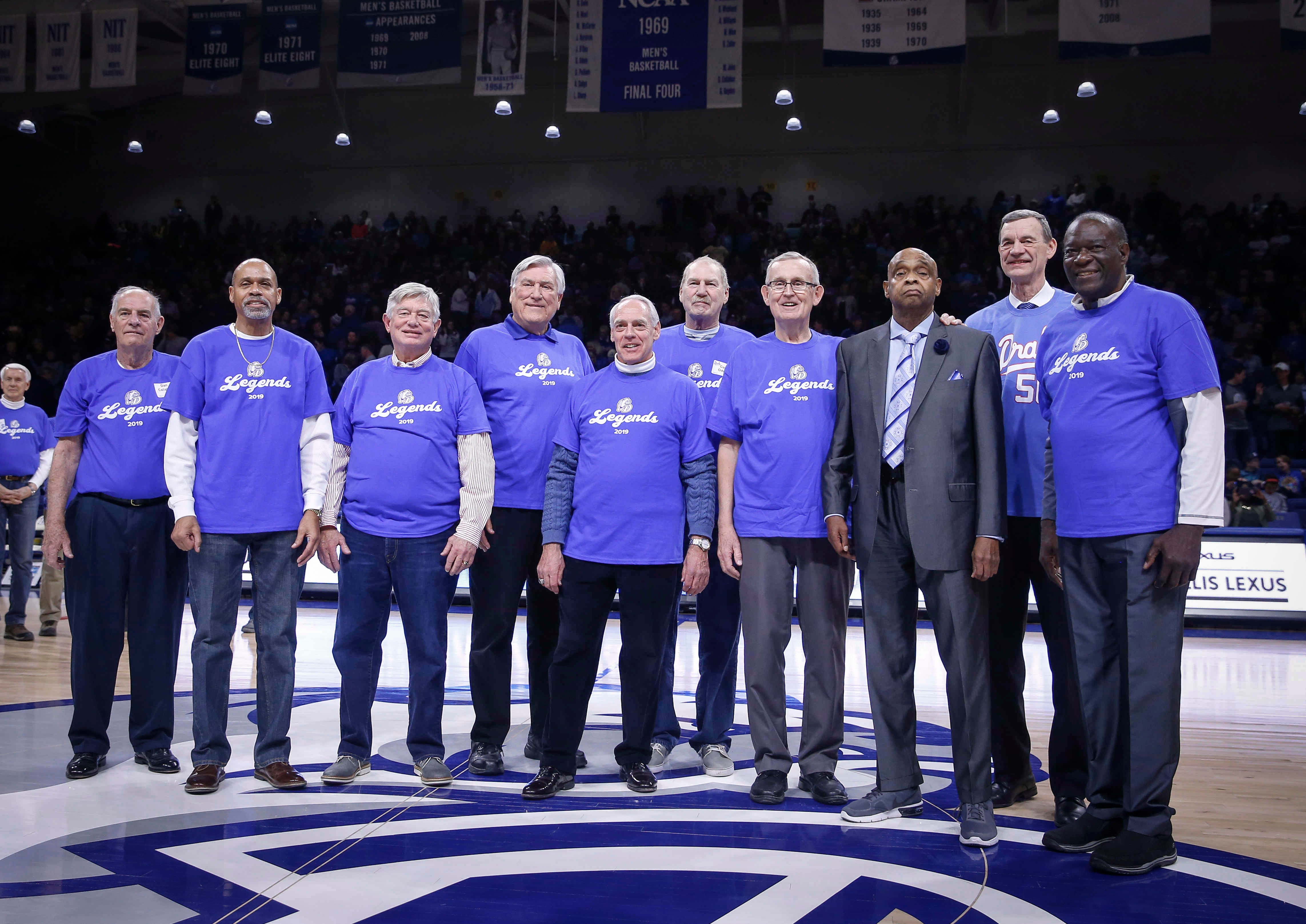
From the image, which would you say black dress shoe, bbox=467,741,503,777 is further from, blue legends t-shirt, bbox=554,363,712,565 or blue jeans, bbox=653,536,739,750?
blue legends t-shirt, bbox=554,363,712,565

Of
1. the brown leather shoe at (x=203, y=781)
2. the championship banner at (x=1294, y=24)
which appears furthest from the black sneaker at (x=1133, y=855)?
the championship banner at (x=1294, y=24)

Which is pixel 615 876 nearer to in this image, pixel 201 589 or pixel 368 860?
pixel 368 860

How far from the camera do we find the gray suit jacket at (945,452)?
3.34 metres

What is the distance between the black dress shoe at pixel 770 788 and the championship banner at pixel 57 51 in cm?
1270

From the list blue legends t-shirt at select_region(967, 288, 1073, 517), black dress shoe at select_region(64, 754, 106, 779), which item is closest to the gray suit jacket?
blue legends t-shirt at select_region(967, 288, 1073, 517)

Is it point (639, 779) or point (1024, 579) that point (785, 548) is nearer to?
point (1024, 579)

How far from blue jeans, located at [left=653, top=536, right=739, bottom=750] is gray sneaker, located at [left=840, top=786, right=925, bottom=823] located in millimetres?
834

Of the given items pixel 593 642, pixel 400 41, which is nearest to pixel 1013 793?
pixel 593 642

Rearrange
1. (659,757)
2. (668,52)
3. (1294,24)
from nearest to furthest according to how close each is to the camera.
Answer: (659,757)
(1294,24)
(668,52)

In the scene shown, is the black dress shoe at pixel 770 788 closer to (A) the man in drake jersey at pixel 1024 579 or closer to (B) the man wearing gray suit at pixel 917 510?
(B) the man wearing gray suit at pixel 917 510

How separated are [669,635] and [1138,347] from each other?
6.65ft

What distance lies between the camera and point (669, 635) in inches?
165

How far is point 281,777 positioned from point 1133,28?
1027cm

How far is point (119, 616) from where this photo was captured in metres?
4.11
